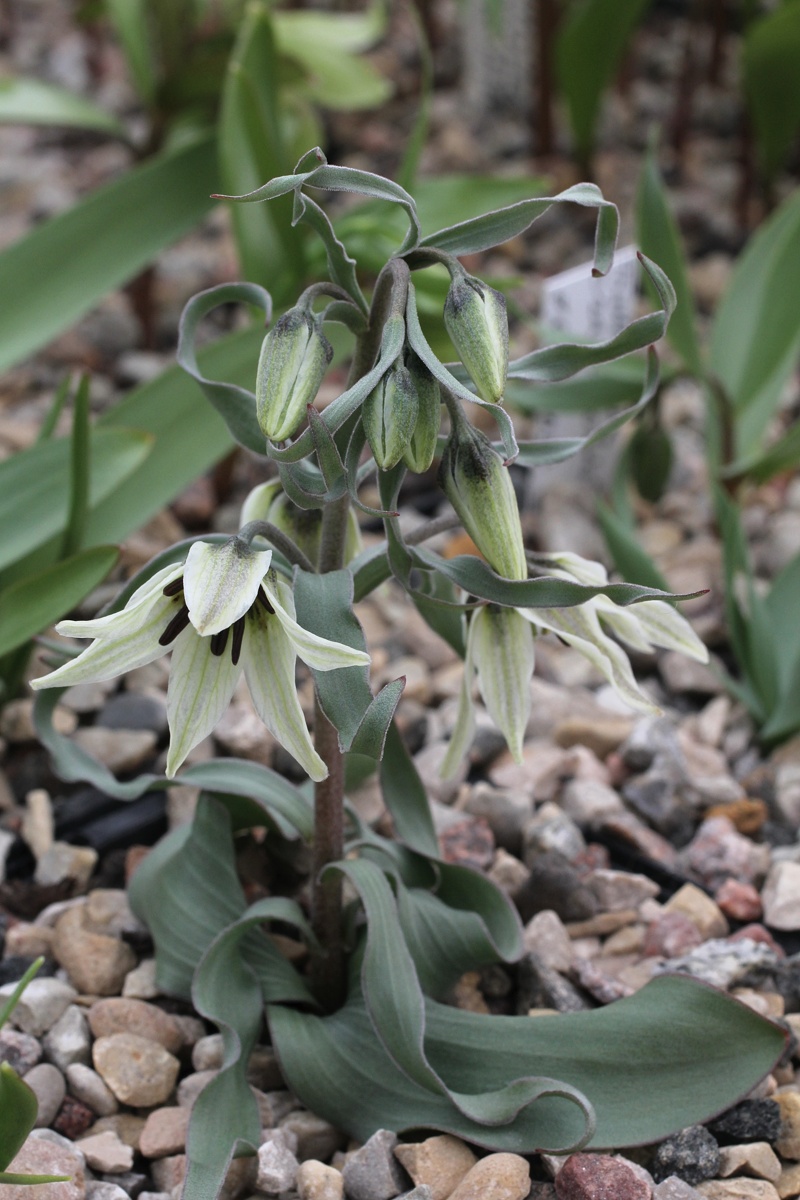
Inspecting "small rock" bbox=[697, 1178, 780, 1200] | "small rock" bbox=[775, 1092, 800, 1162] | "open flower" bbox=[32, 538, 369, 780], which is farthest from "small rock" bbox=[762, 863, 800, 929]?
"open flower" bbox=[32, 538, 369, 780]

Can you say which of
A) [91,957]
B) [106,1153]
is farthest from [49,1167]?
[91,957]

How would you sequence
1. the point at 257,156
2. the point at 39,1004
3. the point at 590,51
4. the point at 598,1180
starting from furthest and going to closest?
the point at 590,51
the point at 257,156
the point at 39,1004
the point at 598,1180

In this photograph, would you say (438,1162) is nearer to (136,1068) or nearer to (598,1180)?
(598,1180)

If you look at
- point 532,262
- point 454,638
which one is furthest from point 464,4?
point 454,638

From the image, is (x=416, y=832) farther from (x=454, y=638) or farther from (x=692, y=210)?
(x=692, y=210)

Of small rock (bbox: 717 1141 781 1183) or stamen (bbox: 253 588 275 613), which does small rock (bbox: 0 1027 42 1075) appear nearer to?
stamen (bbox: 253 588 275 613)

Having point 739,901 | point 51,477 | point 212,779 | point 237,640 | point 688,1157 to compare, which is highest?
point 237,640

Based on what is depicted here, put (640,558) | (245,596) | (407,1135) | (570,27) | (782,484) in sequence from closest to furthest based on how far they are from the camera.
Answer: (245,596)
(407,1135)
(640,558)
(782,484)
(570,27)

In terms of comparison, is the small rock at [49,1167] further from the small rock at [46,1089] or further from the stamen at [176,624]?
the stamen at [176,624]
